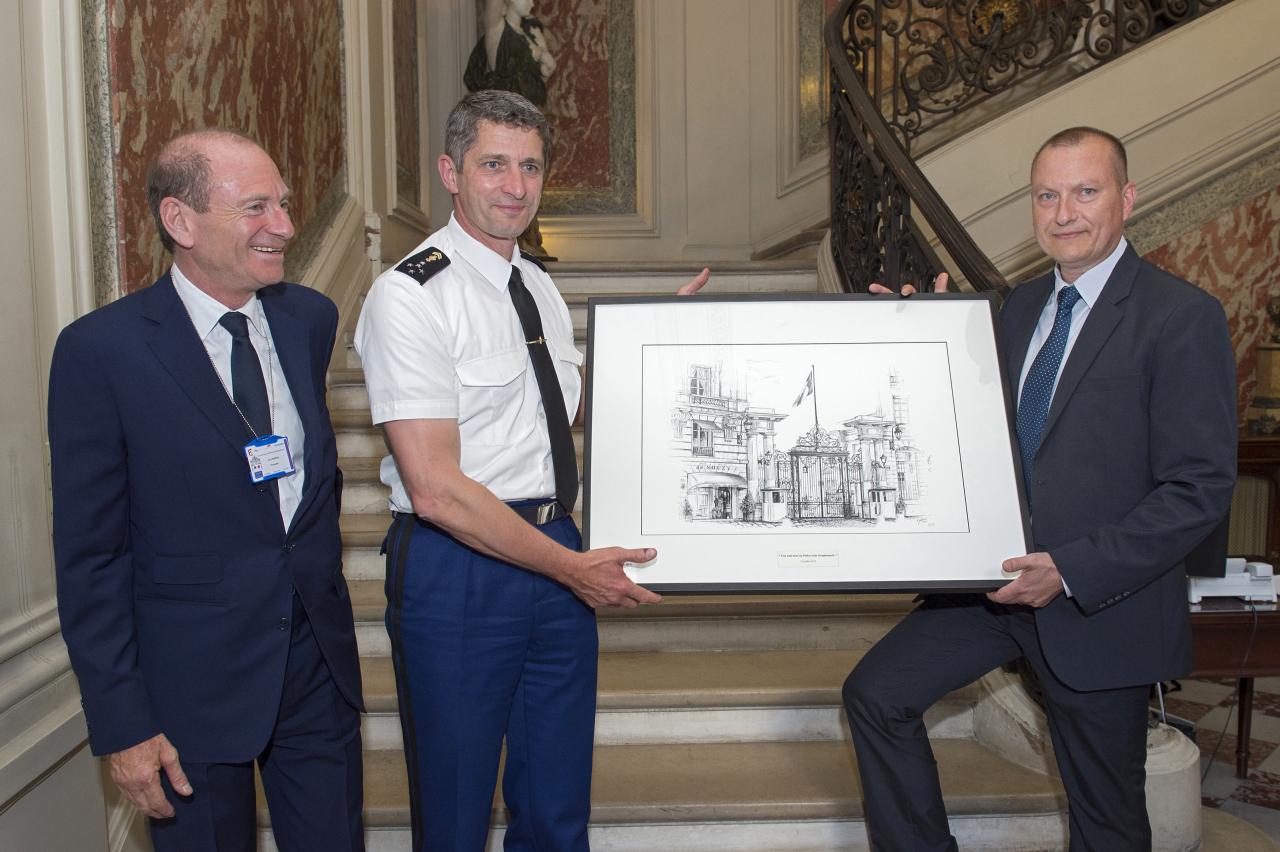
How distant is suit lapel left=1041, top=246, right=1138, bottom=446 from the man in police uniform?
2.73ft

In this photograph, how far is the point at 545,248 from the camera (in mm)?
6992

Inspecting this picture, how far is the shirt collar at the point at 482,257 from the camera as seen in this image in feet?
6.54

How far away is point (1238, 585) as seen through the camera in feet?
9.92

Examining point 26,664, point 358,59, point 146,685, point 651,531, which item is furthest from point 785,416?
point 358,59

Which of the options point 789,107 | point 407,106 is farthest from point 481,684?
point 789,107

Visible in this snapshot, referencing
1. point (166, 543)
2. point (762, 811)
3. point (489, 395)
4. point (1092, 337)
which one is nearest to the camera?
point (166, 543)

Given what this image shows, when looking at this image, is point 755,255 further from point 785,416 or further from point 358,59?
point 785,416

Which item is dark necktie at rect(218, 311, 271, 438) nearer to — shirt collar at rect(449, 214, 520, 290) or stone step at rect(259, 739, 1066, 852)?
shirt collar at rect(449, 214, 520, 290)

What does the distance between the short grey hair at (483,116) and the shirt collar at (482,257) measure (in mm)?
120

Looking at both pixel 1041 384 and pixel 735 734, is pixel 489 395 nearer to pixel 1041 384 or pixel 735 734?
pixel 1041 384

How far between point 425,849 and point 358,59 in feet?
12.6

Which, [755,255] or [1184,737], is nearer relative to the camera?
[1184,737]

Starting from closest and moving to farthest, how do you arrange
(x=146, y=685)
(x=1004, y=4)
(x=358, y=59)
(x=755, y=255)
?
(x=146, y=685)
(x=358, y=59)
(x=1004, y=4)
(x=755, y=255)

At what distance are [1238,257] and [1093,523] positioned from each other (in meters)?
3.59
